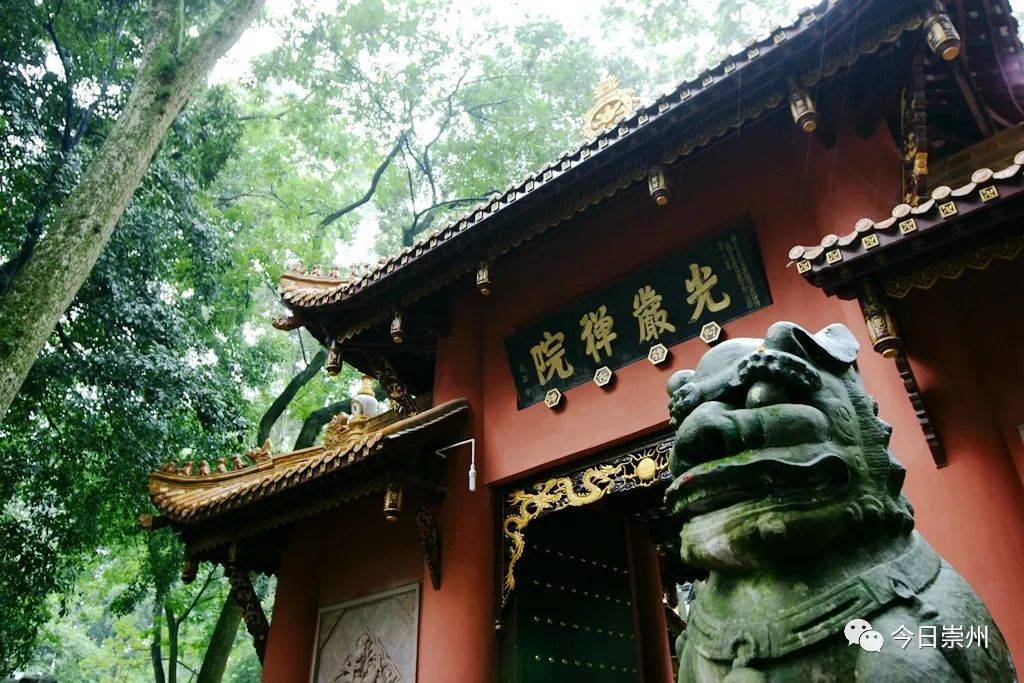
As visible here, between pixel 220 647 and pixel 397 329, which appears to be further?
pixel 220 647

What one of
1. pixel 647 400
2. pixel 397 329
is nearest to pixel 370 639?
pixel 397 329

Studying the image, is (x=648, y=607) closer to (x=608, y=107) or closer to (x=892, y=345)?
(x=892, y=345)

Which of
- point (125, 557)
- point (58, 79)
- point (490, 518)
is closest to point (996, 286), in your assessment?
point (490, 518)

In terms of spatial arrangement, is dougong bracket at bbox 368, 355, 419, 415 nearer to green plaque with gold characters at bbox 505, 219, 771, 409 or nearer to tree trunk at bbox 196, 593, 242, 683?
green plaque with gold characters at bbox 505, 219, 771, 409

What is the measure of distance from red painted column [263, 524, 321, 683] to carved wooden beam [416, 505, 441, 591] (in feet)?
6.18

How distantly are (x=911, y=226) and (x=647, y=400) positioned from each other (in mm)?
2422

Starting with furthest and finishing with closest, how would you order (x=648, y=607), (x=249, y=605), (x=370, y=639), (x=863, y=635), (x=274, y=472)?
(x=648, y=607), (x=249, y=605), (x=274, y=472), (x=370, y=639), (x=863, y=635)

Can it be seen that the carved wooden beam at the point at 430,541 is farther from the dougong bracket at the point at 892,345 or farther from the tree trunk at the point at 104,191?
the dougong bracket at the point at 892,345

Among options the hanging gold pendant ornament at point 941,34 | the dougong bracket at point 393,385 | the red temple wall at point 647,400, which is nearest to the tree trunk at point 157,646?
the red temple wall at point 647,400

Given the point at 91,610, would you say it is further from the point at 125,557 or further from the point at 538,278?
the point at 538,278

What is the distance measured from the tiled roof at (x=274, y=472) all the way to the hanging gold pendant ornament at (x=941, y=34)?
429 centimetres

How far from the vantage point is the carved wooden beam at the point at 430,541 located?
6.10m

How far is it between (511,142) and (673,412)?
12803 mm

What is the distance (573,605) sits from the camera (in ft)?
22.0
